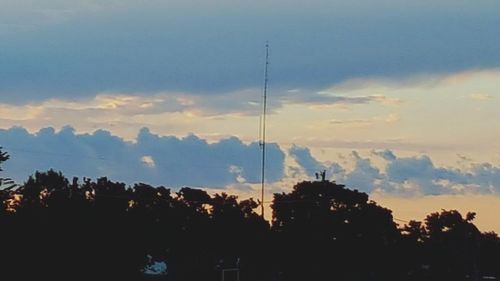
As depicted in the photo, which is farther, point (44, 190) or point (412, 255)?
point (412, 255)

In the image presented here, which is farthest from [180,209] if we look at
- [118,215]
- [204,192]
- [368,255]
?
[368,255]

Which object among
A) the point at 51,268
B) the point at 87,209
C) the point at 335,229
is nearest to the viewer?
the point at 51,268

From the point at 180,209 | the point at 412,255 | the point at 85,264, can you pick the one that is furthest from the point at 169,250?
the point at 412,255

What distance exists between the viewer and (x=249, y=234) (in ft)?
304

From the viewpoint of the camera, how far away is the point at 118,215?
289 ft

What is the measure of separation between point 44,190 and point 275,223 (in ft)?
55.6

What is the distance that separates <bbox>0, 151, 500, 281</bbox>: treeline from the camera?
8500 cm

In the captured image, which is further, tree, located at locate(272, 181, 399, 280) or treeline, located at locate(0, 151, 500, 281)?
tree, located at locate(272, 181, 399, 280)

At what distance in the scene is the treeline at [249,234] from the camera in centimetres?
8500

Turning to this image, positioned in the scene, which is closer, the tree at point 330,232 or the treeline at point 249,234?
the treeline at point 249,234

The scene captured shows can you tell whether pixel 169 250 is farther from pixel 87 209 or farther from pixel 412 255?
pixel 412 255

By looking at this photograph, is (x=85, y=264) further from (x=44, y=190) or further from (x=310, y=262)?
(x=310, y=262)

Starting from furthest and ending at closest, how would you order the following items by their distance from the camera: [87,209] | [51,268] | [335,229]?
1. [335,229]
2. [87,209]
3. [51,268]

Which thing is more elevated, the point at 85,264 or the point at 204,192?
the point at 204,192
